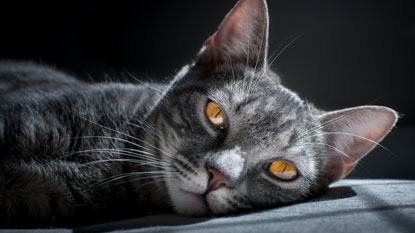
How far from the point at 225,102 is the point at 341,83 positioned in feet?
4.94

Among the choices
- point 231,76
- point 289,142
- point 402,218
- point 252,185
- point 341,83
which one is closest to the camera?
point 402,218

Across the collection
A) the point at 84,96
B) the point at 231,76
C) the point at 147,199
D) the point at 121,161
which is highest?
the point at 84,96

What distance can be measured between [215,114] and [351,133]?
58cm

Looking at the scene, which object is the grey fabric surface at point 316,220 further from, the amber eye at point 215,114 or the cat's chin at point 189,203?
the amber eye at point 215,114

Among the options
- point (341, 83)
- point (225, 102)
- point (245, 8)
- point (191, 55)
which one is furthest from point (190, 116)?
point (341, 83)

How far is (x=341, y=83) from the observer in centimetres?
247

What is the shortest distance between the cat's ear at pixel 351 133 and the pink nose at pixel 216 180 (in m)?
0.56

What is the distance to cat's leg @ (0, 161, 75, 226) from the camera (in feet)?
3.72

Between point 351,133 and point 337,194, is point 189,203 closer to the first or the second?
point 337,194

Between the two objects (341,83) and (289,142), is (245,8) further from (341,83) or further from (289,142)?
(341,83)

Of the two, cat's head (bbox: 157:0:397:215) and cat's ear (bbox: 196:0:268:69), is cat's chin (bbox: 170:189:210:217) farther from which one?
cat's ear (bbox: 196:0:268:69)

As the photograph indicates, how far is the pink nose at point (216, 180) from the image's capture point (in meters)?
1.04

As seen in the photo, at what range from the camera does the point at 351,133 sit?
4.59 ft

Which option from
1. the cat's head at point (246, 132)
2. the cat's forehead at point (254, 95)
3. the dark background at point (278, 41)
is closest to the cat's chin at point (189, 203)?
the cat's head at point (246, 132)
